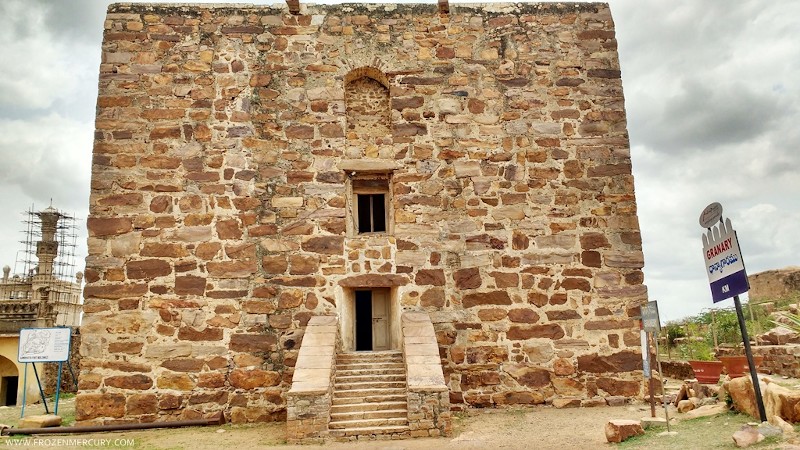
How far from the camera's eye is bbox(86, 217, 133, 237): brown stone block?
8.05m

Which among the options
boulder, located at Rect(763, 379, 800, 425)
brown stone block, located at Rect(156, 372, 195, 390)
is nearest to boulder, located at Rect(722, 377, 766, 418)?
boulder, located at Rect(763, 379, 800, 425)

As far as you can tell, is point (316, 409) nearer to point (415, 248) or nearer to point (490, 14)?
point (415, 248)

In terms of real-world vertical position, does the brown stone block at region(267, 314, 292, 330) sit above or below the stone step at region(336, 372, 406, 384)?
above

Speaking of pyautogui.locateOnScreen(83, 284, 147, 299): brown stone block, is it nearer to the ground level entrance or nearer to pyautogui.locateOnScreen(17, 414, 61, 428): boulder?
pyautogui.locateOnScreen(17, 414, 61, 428): boulder

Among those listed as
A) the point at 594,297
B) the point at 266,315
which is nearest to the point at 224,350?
the point at 266,315

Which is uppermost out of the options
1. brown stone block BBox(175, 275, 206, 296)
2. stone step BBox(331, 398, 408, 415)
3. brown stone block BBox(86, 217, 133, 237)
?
brown stone block BBox(86, 217, 133, 237)

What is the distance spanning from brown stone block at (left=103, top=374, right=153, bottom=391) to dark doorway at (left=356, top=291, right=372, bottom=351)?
10.2 ft

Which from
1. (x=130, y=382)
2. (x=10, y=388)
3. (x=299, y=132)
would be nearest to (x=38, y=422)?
(x=130, y=382)

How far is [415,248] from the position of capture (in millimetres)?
8211

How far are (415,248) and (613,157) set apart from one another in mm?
3454

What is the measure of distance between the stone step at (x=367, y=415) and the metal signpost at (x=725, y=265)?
3623 mm

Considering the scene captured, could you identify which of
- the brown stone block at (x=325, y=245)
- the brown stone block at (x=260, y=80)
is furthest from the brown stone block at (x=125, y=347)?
the brown stone block at (x=260, y=80)

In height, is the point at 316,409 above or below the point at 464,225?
below

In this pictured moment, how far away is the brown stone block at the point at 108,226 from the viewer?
26.4ft
